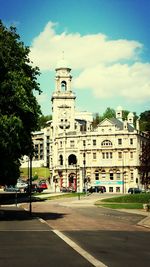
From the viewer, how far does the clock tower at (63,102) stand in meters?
137

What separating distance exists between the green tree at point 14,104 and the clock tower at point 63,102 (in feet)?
322

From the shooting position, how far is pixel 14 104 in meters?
35.2

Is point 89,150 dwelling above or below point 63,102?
below

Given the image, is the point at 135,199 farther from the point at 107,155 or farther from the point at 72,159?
the point at 72,159

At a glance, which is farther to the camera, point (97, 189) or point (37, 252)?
point (97, 189)

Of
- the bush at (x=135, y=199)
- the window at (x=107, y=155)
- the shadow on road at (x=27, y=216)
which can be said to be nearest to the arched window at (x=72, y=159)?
the window at (x=107, y=155)

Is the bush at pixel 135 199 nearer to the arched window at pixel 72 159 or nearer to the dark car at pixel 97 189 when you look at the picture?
the dark car at pixel 97 189

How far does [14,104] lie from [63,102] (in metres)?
103

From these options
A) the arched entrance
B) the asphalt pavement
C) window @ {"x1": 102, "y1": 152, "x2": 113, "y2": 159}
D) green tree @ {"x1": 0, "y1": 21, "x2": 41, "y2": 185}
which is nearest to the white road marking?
the asphalt pavement

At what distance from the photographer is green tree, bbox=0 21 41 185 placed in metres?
33.4

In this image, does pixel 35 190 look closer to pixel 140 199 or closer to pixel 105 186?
pixel 105 186

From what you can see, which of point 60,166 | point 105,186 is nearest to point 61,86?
point 60,166

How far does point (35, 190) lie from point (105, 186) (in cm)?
1961

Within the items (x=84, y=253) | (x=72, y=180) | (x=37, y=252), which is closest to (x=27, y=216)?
(x=37, y=252)
